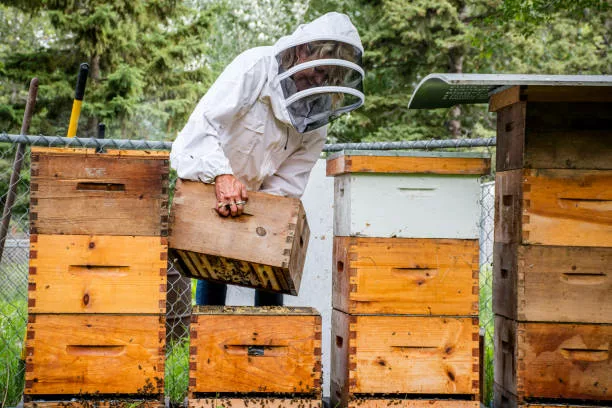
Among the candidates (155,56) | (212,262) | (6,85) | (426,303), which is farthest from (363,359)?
(6,85)

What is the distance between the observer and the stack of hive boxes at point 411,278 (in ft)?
8.95

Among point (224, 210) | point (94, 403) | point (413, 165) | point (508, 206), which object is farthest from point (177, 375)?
point (508, 206)

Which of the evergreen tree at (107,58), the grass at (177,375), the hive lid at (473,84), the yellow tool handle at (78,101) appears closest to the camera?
the hive lid at (473,84)

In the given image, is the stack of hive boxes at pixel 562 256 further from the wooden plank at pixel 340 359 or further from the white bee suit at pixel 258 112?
the white bee suit at pixel 258 112

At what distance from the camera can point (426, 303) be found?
2758 millimetres

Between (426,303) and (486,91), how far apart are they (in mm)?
1021

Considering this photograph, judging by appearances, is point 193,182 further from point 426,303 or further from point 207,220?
point 426,303

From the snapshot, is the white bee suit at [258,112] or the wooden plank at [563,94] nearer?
the wooden plank at [563,94]

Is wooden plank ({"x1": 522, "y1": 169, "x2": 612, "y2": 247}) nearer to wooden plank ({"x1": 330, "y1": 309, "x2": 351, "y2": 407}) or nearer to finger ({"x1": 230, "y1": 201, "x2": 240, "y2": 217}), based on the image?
wooden plank ({"x1": 330, "y1": 309, "x2": 351, "y2": 407})

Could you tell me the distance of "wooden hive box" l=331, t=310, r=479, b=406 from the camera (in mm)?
2721

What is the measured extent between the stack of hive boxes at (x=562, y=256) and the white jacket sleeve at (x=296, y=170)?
1.07 metres

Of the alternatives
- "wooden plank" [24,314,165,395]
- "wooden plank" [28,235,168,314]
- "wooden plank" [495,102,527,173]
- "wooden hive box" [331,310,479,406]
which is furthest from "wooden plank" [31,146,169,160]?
"wooden plank" [495,102,527,173]

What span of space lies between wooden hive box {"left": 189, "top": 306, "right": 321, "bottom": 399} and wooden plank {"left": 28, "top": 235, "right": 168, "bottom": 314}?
0.23m

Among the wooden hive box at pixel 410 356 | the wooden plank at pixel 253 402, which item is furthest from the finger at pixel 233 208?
the wooden plank at pixel 253 402
